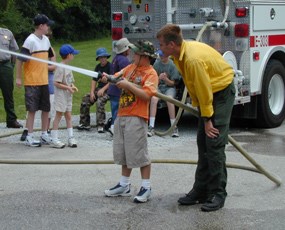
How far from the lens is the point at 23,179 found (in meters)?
7.05

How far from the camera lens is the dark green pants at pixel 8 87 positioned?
10.6 meters

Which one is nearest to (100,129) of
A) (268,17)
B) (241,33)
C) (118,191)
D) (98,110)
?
(98,110)

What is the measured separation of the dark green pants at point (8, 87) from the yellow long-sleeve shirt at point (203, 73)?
217 inches

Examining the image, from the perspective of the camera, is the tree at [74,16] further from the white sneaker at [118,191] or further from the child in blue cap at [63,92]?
the white sneaker at [118,191]

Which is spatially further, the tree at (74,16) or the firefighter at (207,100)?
the tree at (74,16)

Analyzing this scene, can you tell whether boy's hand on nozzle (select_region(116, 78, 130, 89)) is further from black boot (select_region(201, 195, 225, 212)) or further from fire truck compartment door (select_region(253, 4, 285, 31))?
fire truck compartment door (select_region(253, 4, 285, 31))

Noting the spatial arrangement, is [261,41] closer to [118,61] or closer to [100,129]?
[118,61]

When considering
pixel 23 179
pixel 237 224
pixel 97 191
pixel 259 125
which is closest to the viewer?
pixel 237 224

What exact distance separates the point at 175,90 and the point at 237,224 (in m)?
4.58

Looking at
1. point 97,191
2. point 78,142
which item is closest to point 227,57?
point 78,142

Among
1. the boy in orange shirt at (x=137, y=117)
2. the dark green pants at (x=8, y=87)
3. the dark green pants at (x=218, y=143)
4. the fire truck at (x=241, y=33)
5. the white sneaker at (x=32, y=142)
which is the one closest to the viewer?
the dark green pants at (x=218, y=143)

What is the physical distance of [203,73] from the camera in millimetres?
5473

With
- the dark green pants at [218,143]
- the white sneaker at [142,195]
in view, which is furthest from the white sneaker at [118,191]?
the dark green pants at [218,143]

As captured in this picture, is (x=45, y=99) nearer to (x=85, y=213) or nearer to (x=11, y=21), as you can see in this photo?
(x=85, y=213)
